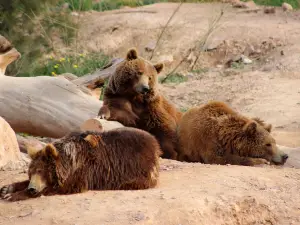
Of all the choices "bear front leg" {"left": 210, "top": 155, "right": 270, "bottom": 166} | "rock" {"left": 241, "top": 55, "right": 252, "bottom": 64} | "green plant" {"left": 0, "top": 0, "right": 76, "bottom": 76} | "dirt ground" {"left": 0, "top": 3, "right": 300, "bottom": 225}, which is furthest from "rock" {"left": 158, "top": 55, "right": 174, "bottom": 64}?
"bear front leg" {"left": 210, "top": 155, "right": 270, "bottom": 166}

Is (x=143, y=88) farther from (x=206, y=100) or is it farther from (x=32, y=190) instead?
(x=206, y=100)

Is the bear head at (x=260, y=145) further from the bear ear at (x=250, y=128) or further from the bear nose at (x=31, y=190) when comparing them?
the bear nose at (x=31, y=190)

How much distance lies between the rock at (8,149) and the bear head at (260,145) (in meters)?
2.43

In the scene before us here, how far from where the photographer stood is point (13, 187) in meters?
6.18

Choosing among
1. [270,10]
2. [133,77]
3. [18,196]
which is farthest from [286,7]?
[18,196]

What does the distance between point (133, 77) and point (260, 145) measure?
1712 mm

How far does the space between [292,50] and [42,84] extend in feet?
25.4

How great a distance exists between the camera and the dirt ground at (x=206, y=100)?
18.6 ft

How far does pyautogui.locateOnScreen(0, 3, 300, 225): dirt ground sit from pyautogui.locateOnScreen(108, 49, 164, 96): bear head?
4.20 ft

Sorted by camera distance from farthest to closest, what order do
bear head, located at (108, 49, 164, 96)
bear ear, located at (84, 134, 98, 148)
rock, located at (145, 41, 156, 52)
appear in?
rock, located at (145, 41, 156, 52), bear head, located at (108, 49, 164, 96), bear ear, located at (84, 134, 98, 148)

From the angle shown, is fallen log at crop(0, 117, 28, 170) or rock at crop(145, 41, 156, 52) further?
rock at crop(145, 41, 156, 52)

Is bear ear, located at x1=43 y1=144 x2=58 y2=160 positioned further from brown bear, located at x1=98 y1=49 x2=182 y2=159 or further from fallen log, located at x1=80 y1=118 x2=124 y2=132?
brown bear, located at x1=98 y1=49 x2=182 y2=159

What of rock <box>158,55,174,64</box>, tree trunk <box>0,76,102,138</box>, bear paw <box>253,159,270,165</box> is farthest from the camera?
rock <box>158,55,174,64</box>

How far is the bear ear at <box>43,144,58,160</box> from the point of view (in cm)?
604
